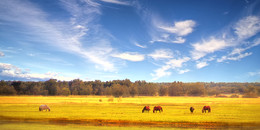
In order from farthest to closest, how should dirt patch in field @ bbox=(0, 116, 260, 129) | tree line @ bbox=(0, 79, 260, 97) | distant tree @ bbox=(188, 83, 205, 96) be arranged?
distant tree @ bbox=(188, 83, 205, 96) → tree line @ bbox=(0, 79, 260, 97) → dirt patch in field @ bbox=(0, 116, 260, 129)

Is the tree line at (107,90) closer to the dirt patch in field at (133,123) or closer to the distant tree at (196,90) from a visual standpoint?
the distant tree at (196,90)

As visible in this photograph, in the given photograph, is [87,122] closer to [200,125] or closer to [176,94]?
[200,125]

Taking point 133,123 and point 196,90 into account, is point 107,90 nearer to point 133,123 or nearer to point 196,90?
point 196,90

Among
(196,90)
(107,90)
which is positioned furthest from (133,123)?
(196,90)

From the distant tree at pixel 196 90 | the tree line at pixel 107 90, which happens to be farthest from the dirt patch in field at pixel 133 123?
the distant tree at pixel 196 90

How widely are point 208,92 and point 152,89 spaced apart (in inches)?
1587

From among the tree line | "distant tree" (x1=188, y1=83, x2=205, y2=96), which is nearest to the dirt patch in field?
the tree line

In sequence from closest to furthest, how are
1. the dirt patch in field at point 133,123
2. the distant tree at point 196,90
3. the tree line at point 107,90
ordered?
the dirt patch in field at point 133,123 → the tree line at point 107,90 → the distant tree at point 196,90

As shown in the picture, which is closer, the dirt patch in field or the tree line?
the dirt patch in field

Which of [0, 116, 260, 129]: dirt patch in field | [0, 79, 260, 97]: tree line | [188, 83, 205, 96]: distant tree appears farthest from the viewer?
[188, 83, 205, 96]: distant tree

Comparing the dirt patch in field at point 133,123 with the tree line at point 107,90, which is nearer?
the dirt patch in field at point 133,123

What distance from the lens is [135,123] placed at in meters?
26.5

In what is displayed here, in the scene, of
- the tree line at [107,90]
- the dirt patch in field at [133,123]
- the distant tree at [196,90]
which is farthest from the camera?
the distant tree at [196,90]

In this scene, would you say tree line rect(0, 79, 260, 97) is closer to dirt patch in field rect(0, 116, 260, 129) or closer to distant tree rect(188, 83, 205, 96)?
distant tree rect(188, 83, 205, 96)
